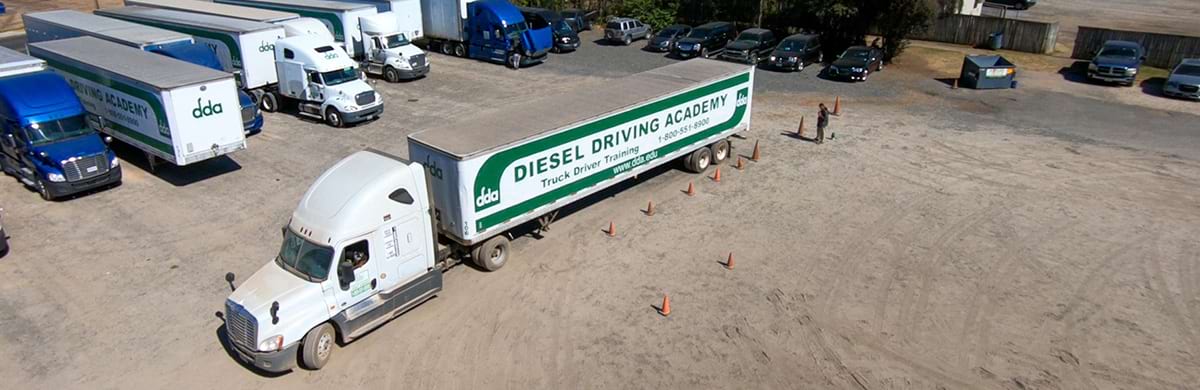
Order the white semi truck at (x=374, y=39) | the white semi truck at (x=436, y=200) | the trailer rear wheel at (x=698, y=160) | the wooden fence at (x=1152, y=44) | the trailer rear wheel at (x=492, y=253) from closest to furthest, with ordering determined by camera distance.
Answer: the white semi truck at (x=436, y=200) < the trailer rear wheel at (x=492, y=253) < the trailer rear wheel at (x=698, y=160) < the white semi truck at (x=374, y=39) < the wooden fence at (x=1152, y=44)

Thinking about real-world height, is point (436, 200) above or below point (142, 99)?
below

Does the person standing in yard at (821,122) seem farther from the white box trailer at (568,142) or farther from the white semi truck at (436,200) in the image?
the white semi truck at (436,200)

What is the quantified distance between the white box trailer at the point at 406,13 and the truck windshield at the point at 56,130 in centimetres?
1545

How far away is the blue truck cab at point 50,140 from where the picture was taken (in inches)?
708

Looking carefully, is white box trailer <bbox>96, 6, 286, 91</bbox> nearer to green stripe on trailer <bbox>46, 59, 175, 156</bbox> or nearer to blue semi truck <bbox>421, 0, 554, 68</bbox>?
green stripe on trailer <bbox>46, 59, 175, 156</bbox>

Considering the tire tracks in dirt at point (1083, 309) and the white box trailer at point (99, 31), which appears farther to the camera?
the white box trailer at point (99, 31)

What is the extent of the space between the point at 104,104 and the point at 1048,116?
30804 mm

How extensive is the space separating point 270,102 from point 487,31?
1106cm

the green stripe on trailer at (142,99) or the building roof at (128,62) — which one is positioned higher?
the building roof at (128,62)

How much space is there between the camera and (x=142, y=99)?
19031 mm

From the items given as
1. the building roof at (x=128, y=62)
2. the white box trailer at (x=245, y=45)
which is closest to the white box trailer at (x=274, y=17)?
the white box trailer at (x=245, y=45)

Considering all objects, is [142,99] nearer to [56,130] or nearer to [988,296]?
[56,130]

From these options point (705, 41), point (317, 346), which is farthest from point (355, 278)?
point (705, 41)

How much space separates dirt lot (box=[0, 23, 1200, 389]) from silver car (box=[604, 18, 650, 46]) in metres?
17.1
